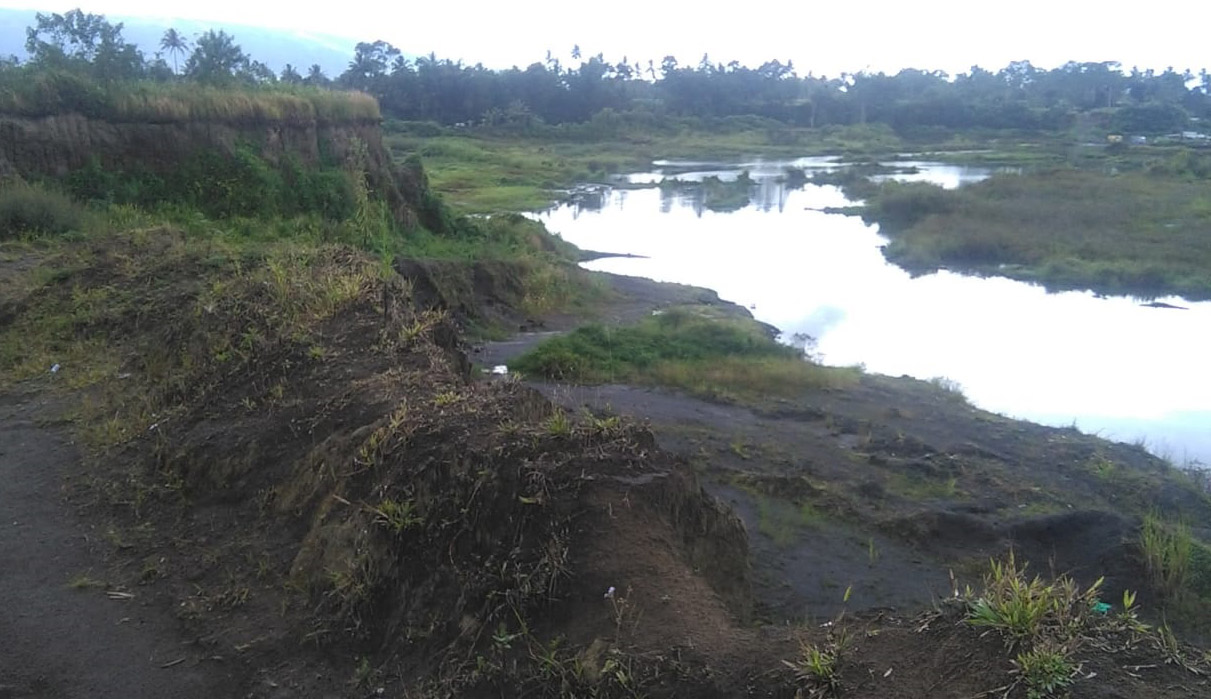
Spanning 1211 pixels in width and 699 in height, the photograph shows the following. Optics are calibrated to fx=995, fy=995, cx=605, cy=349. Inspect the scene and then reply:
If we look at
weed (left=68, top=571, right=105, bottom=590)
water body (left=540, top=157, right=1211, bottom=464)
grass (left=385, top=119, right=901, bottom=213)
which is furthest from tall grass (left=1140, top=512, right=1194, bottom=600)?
grass (left=385, top=119, right=901, bottom=213)

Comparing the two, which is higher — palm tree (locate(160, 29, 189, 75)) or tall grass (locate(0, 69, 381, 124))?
palm tree (locate(160, 29, 189, 75))

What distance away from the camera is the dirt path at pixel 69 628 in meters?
4.95

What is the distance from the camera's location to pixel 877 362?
78.2ft

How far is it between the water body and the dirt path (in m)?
17.1

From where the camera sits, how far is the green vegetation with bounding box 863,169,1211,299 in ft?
109

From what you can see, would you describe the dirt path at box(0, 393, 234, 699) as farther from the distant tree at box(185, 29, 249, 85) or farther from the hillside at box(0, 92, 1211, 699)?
the distant tree at box(185, 29, 249, 85)

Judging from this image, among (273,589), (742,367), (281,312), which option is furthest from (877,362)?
(273,589)

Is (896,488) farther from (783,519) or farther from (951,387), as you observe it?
(951,387)

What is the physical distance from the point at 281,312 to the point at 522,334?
42.6 ft

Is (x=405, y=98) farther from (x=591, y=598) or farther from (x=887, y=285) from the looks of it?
(x=591, y=598)

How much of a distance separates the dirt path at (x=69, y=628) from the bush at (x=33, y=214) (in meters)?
9.50

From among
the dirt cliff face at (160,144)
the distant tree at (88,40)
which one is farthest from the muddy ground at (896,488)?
the distant tree at (88,40)

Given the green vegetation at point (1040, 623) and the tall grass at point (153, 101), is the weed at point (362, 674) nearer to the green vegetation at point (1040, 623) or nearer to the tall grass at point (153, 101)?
the green vegetation at point (1040, 623)

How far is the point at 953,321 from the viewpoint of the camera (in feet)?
93.2
